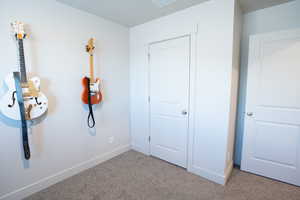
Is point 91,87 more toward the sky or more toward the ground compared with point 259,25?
more toward the ground

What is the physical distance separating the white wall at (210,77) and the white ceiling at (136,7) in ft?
0.47

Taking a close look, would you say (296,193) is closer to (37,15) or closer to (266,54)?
(266,54)

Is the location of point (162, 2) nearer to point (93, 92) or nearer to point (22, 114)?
point (93, 92)

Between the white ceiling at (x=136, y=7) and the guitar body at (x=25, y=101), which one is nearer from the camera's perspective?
the guitar body at (x=25, y=101)

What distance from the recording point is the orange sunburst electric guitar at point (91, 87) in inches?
81.6

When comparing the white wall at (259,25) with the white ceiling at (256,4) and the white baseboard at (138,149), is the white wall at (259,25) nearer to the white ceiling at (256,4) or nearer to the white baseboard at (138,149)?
the white ceiling at (256,4)

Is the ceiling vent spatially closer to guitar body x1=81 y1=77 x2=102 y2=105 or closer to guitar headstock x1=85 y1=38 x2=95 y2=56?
guitar headstock x1=85 y1=38 x2=95 y2=56

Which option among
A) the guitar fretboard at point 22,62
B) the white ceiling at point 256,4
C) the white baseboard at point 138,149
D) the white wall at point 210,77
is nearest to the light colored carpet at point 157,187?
the white wall at point 210,77

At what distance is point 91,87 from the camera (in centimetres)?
214

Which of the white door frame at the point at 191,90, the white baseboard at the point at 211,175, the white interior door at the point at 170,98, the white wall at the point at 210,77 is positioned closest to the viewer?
the white wall at the point at 210,77

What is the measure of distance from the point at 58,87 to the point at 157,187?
6.15ft

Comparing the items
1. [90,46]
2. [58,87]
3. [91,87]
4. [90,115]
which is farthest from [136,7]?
[90,115]

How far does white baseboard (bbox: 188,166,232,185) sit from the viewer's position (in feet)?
6.27

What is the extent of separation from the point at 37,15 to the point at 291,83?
3.26 metres
